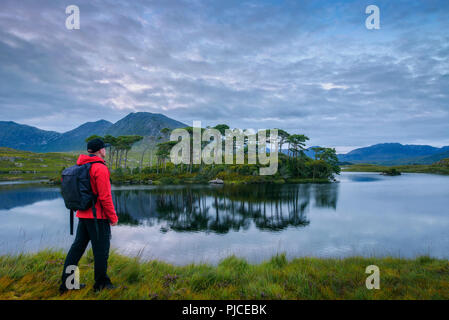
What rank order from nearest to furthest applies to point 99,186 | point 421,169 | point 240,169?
point 99,186
point 240,169
point 421,169

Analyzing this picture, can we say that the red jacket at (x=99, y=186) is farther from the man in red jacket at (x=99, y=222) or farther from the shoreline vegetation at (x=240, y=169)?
the shoreline vegetation at (x=240, y=169)

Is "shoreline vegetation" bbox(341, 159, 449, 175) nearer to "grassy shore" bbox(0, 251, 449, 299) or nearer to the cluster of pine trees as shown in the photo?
the cluster of pine trees

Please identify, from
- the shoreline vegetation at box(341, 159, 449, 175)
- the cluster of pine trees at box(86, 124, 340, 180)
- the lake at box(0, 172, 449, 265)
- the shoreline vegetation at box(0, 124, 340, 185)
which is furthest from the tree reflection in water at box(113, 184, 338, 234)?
the shoreline vegetation at box(341, 159, 449, 175)

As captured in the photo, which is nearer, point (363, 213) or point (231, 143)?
point (363, 213)

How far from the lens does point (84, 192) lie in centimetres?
341

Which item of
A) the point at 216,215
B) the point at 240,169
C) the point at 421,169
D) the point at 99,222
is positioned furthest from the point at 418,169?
the point at 99,222

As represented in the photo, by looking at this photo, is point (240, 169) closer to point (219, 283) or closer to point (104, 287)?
point (219, 283)

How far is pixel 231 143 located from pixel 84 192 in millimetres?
56341

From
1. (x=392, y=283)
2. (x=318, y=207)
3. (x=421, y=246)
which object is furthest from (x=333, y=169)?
(x=392, y=283)

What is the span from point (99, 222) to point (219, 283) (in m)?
2.68

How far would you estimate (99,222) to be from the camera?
143 inches

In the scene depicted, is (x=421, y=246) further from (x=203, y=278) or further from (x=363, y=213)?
(x=203, y=278)

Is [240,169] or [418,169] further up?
[240,169]

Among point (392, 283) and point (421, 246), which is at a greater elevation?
point (392, 283)
